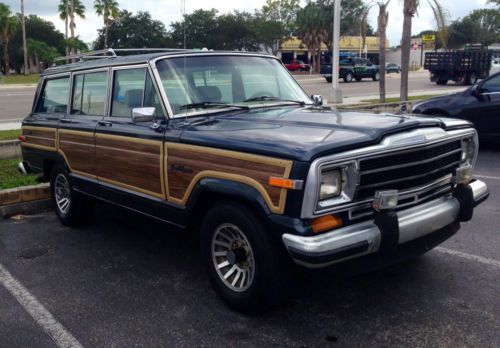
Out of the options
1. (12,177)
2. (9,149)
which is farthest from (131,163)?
(9,149)

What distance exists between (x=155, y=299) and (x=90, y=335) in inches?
26.1

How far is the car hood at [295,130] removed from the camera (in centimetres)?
344

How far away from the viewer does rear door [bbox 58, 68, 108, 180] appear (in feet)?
17.9

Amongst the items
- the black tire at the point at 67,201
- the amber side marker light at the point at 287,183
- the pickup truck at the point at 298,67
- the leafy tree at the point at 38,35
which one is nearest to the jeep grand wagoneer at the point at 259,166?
the amber side marker light at the point at 287,183

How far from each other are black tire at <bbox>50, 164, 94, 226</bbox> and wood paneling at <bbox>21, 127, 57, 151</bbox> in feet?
0.92

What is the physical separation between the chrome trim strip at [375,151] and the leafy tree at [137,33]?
1629 inches

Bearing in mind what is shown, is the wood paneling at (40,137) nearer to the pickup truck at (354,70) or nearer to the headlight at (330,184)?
the headlight at (330,184)

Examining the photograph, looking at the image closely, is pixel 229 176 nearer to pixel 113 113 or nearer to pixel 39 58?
pixel 113 113

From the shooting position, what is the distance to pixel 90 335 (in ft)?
12.2

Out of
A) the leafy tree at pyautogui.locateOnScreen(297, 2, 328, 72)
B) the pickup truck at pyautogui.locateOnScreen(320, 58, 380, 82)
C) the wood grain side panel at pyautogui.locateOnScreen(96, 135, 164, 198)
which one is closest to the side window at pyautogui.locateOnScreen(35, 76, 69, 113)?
the wood grain side panel at pyautogui.locateOnScreen(96, 135, 164, 198)

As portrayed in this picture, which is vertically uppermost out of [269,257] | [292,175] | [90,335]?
[292,175]

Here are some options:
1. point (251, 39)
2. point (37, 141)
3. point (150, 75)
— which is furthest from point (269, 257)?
point (251, 39)

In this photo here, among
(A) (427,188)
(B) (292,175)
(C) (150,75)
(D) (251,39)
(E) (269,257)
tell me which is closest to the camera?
(B) (292,175)

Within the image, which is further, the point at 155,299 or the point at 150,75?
the point at 150,75
